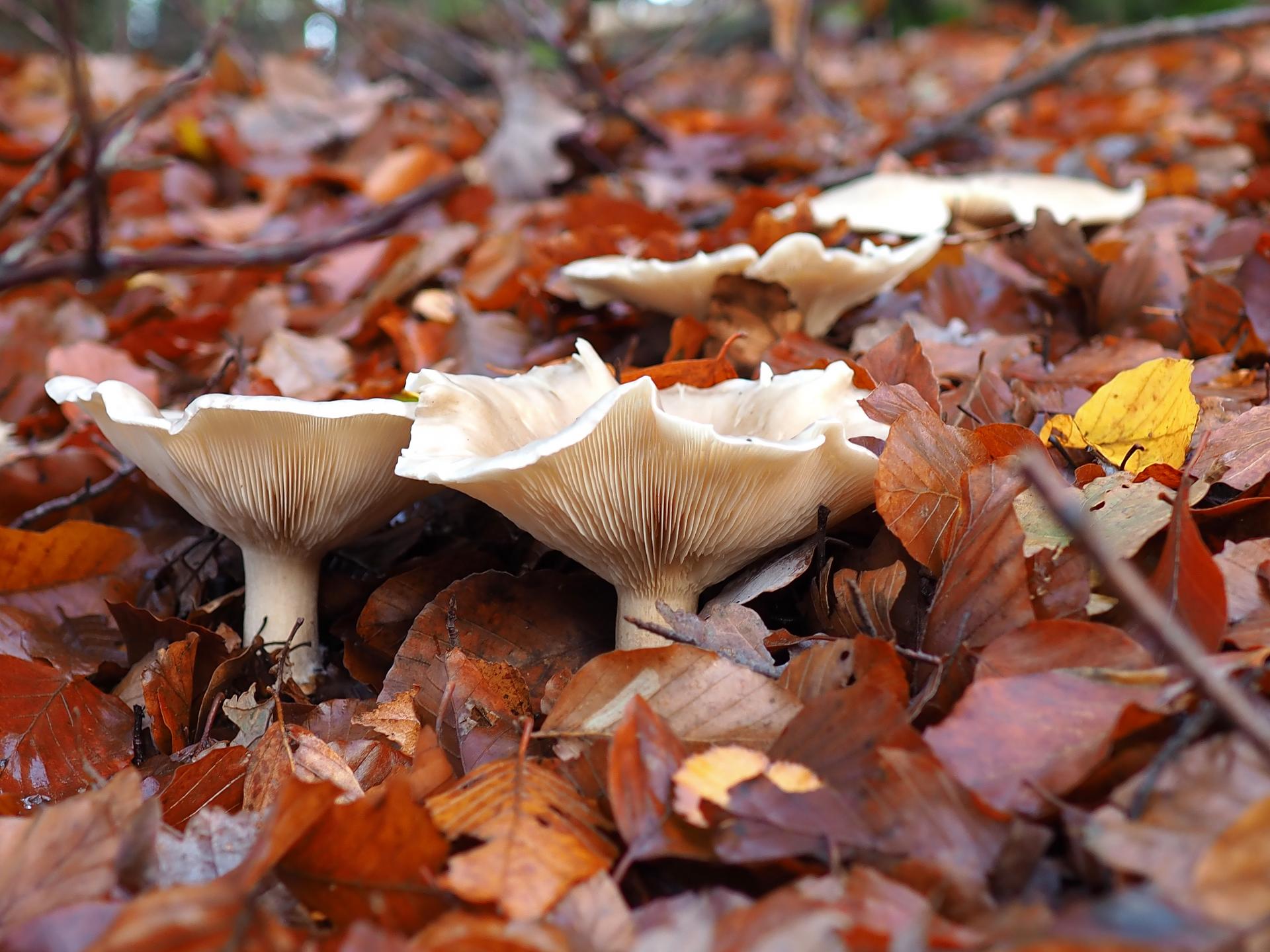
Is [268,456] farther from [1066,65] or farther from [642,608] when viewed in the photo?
[1066,65]

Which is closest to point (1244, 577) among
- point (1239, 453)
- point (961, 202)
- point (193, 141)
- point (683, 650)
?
point (1239, 453)

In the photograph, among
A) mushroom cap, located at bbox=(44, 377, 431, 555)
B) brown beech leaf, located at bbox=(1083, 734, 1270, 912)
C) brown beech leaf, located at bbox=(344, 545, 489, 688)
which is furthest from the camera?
brown beech leaf, located at bbox=(344, 545, 489, 688)

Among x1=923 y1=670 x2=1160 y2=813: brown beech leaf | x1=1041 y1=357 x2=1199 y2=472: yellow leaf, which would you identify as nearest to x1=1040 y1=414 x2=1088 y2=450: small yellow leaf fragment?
x1=1041 y1=357 x2=1199 y2=472: yellow leaf

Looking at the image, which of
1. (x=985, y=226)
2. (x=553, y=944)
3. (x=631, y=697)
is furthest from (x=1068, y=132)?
(x=553, y=944)

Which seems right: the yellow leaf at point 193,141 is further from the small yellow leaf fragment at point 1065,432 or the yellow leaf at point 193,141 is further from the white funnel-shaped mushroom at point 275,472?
the small yellow leaf fragment at point 1065,432

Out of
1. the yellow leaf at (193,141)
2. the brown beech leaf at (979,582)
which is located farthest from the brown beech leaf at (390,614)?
the yellow leaf at (193,141)

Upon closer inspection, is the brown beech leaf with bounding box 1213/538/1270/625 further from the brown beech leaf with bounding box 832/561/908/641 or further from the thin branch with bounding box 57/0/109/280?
the thin branch with bounding box 57/0/109/280
